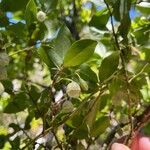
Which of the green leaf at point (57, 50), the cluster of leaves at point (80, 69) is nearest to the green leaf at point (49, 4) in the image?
the cluster of leaves at point (80, 69)

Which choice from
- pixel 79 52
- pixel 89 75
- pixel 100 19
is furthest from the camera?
pixel 100 19

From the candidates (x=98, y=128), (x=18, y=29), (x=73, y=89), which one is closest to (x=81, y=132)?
(x=98, y=128)

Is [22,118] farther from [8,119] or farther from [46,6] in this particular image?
[46,6]

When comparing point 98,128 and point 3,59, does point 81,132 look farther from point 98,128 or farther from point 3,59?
point 3,59

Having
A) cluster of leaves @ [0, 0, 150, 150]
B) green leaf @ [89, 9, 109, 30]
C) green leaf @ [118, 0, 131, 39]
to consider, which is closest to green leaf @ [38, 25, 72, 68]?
cluster of leaves @ [0, 0, 150, 150]

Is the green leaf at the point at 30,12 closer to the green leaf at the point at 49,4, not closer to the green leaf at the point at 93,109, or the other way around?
the green leaf at the point at 49,4

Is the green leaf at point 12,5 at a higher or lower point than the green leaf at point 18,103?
higher

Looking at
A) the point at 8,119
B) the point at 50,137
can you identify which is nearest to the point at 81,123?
the point at 50,137
